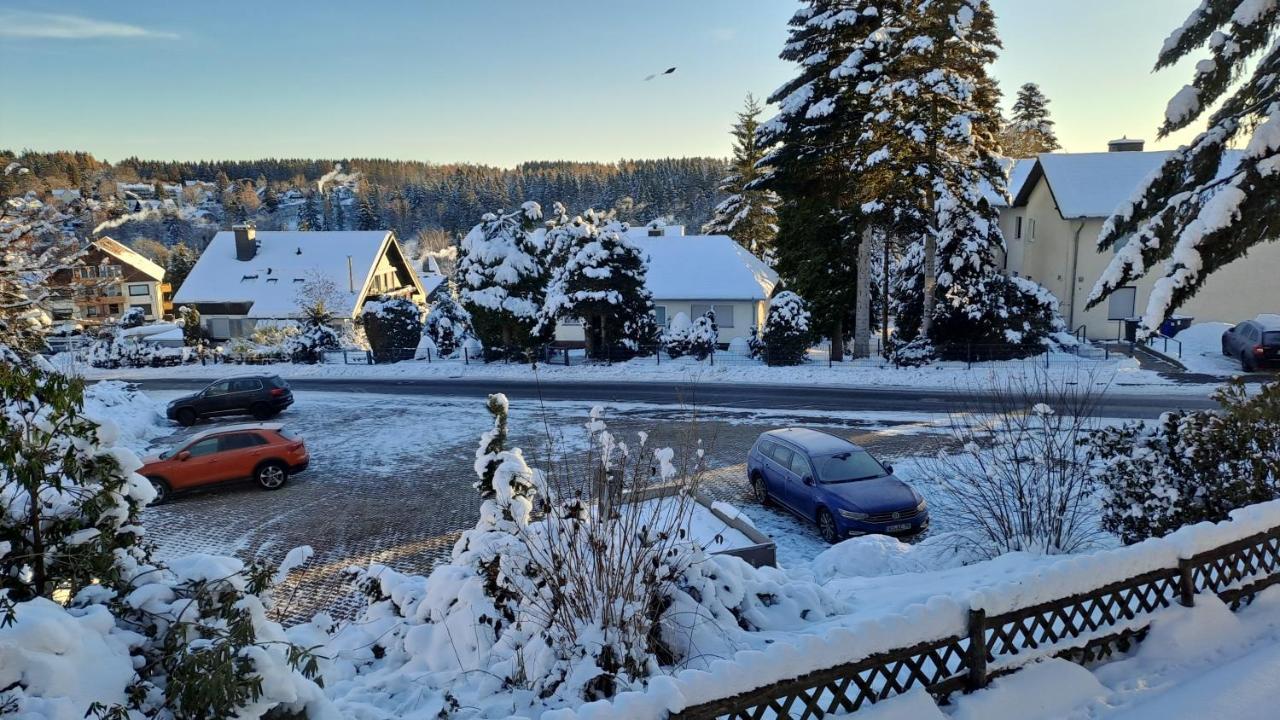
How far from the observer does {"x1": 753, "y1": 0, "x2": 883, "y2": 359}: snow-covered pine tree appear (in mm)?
24938

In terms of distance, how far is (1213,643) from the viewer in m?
5.95

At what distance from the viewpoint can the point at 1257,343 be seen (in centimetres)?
2223

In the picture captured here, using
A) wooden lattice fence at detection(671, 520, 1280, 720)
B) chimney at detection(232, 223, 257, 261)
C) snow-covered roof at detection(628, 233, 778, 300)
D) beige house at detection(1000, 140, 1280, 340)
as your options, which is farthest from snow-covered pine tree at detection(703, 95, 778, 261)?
wooden lattice fence at detection(671, 520, 1280, 720)

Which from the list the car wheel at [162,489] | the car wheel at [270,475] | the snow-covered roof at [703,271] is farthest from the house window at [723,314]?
the car wheel at [162,489]

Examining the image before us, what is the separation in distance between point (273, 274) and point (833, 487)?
46.1m

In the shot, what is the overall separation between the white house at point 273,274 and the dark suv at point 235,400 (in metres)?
23.6

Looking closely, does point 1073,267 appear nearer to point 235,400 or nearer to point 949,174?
point 949,174

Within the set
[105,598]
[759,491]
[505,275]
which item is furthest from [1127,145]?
[105,598]

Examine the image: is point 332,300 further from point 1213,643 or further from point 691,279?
point 1213,643

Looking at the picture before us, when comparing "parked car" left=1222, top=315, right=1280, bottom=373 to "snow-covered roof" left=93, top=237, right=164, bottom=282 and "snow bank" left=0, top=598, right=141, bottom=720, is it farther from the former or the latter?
"snow-covered roof" left=93, top=237, right=164, bottom=282

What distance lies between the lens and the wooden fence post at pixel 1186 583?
5.89 meters

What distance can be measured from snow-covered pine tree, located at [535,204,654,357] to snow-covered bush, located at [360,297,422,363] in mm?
Result: 8444

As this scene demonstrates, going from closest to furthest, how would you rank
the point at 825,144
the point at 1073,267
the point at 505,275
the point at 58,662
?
the point at 58,662
the point at 825,144
the point at 505,275
the point at 1073,267

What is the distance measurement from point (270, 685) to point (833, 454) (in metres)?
10.0
